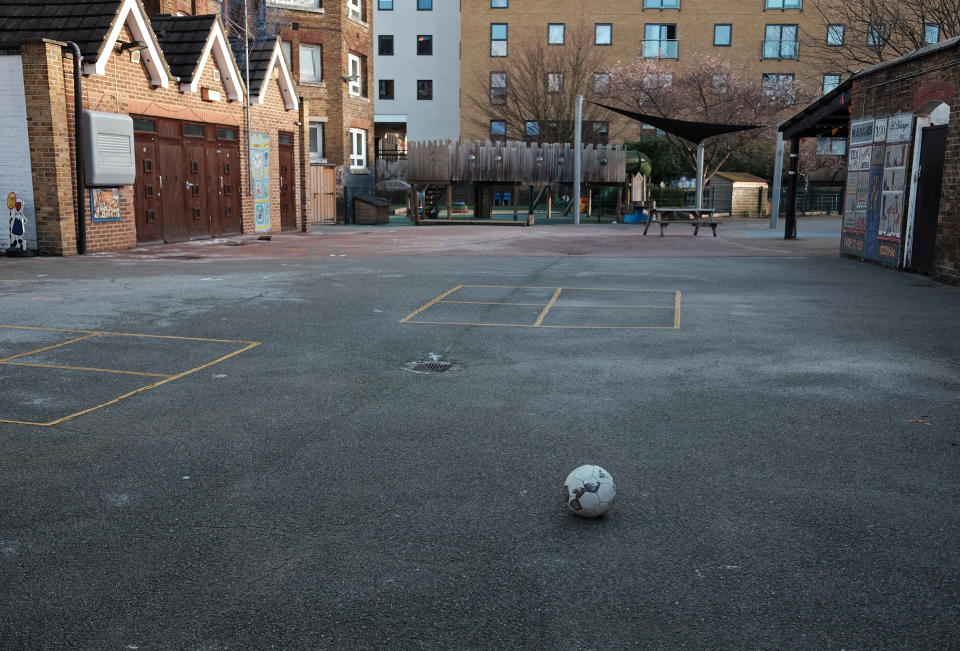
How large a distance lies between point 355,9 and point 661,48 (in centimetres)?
2353

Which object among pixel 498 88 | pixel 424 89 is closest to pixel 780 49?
pixel 498 88

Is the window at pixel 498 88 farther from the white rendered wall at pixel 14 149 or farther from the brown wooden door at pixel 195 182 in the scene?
the white rendered wall at pixel 14 149

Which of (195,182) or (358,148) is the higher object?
(358,148)

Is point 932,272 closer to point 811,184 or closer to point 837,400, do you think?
point 837,400

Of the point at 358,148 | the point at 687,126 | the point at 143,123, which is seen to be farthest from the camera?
the point at 358,148

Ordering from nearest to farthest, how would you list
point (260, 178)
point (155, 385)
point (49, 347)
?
1. point (155, 385)
2. point (49, 347)
3. point (260, 178)

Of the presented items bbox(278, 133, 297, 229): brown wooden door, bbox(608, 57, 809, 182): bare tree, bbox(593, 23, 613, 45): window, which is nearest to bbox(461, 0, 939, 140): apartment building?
bbox(593, 23, 613, 45): window

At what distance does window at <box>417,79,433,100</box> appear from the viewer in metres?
57.1

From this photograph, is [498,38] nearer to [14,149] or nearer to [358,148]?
[358,148]

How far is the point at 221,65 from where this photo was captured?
78.5ft

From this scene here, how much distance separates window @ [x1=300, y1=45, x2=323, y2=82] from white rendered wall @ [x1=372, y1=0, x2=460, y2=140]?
19.8 m

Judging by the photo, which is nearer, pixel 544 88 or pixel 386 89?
pixel 544 88

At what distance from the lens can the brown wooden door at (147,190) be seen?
67.8ft

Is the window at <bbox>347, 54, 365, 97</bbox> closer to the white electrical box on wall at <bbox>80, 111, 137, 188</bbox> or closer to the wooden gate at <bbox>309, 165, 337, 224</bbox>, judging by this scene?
the wooden gate at <bbox>309, 165, 337, 224</bbox>
